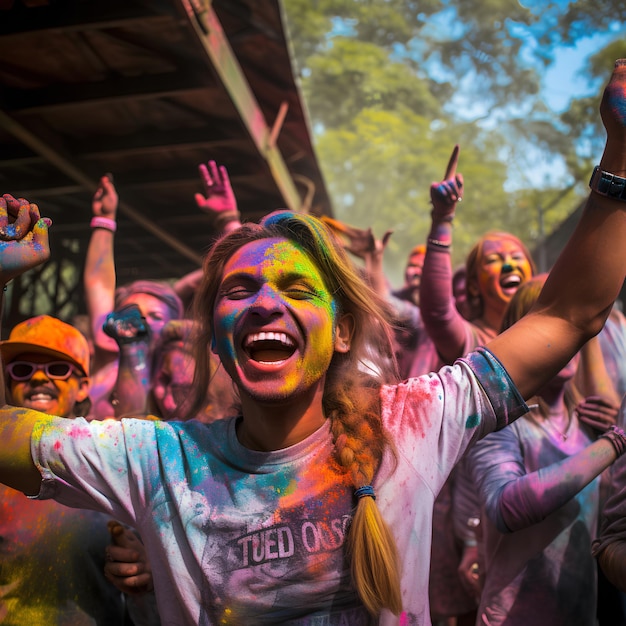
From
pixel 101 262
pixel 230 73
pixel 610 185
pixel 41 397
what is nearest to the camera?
pixel 610 185

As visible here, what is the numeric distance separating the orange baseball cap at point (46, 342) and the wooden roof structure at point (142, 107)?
129 centimetres

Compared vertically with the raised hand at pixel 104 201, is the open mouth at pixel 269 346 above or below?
below

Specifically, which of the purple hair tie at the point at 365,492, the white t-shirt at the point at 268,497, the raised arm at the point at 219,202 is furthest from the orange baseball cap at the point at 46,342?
the purple hair tie at the point at 365,492

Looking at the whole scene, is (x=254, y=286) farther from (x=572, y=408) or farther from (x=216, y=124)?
(x=216, y=124)

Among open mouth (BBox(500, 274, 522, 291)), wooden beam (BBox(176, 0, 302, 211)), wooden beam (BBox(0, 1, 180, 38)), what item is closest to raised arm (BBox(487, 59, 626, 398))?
open mouth (BBox(500, 274, 522, 291))

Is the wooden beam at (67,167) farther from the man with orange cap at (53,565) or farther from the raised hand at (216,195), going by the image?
the man with orange cap at (53,565)

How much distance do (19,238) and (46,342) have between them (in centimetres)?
91

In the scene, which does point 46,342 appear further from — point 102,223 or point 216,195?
point 216,195

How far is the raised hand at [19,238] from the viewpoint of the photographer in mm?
1382

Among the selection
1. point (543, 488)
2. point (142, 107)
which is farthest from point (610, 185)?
point (142, 107)

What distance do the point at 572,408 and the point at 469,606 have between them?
3.34ft

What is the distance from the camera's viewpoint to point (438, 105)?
2398 cm

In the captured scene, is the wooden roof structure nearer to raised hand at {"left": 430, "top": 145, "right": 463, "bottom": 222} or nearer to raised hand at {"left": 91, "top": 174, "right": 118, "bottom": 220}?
raised hand at {"left": 91, "top": 174, "right": 118, "bottom": 220}

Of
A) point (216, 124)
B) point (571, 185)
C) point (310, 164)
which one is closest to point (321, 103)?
point (571, 185)
